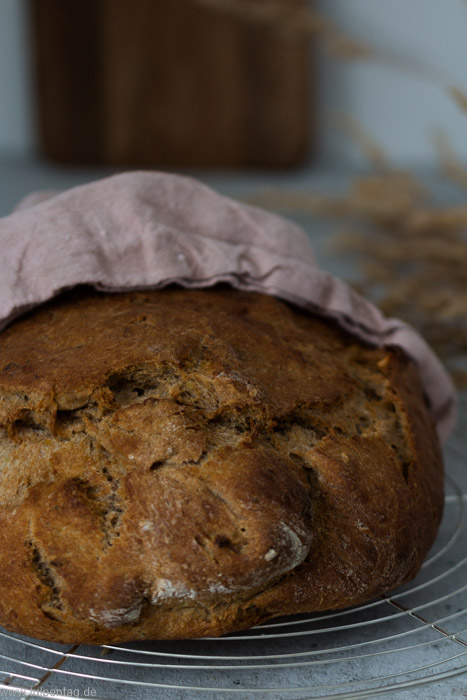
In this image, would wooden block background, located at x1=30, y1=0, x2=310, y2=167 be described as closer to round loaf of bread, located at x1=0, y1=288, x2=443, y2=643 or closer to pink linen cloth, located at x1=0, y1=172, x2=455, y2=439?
pink linen cloth, located at x1=0, y1=172, x2=455, y2=439

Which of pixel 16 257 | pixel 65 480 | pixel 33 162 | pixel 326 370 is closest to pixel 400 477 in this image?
pixel 326 370

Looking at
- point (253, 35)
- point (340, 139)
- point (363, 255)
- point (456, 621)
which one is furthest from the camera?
point (340, 139)

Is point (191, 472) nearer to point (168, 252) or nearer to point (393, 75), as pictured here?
point (168, 252)

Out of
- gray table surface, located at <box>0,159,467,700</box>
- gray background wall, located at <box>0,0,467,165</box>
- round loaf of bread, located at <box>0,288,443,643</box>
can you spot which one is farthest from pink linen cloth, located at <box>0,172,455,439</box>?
gray background wall, located at <box>0,0,467,165</box>

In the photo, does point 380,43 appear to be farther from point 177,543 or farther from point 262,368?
point 177,543

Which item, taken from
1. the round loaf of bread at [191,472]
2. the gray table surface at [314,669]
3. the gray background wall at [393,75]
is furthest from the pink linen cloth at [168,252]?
the gray background wall at [393,75]

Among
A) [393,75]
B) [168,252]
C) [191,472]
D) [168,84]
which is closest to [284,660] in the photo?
[191,472]

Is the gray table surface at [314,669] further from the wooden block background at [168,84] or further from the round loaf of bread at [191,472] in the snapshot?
the wooden block background at [168,84]
